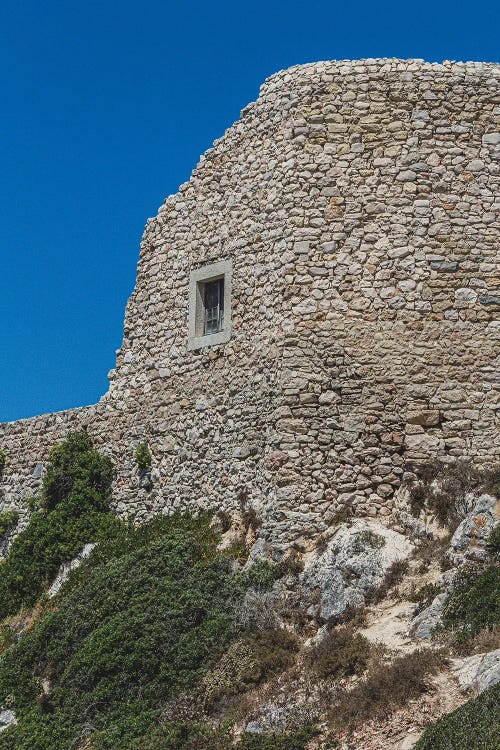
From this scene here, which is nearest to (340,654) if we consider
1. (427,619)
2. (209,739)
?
(427,619)

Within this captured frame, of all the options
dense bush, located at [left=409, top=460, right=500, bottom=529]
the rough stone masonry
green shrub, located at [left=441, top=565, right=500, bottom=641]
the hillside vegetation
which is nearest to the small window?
the rough stone masonry

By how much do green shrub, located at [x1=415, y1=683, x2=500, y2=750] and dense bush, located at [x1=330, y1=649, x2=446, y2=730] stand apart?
2.64 ft

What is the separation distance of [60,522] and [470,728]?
11853 millimetres

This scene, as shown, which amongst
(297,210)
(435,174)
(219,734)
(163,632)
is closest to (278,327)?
(297,210)

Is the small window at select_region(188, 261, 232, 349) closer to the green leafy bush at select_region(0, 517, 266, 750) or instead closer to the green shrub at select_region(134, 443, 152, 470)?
the green shrub at select_region(134, 443, 152, 470)

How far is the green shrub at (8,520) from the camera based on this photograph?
23.2 metres

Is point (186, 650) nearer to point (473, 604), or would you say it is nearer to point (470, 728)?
point (473, 604)

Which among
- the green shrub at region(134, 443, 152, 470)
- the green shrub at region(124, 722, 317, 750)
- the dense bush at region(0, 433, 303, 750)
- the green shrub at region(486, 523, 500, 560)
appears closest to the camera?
the green shrub at region(124, 722, 317, 750)

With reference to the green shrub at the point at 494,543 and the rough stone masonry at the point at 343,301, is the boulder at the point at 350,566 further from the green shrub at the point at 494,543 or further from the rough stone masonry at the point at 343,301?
the green shrub at the point at 494,543

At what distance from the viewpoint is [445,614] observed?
13.6 m

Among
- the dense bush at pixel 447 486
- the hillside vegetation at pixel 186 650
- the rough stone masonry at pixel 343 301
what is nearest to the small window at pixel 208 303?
Result: the rough stone masonry at pixel 343 301

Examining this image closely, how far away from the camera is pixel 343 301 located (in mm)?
18141

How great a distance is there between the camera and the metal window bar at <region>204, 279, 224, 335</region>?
788 inches

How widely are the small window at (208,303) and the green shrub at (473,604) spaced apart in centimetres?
726
